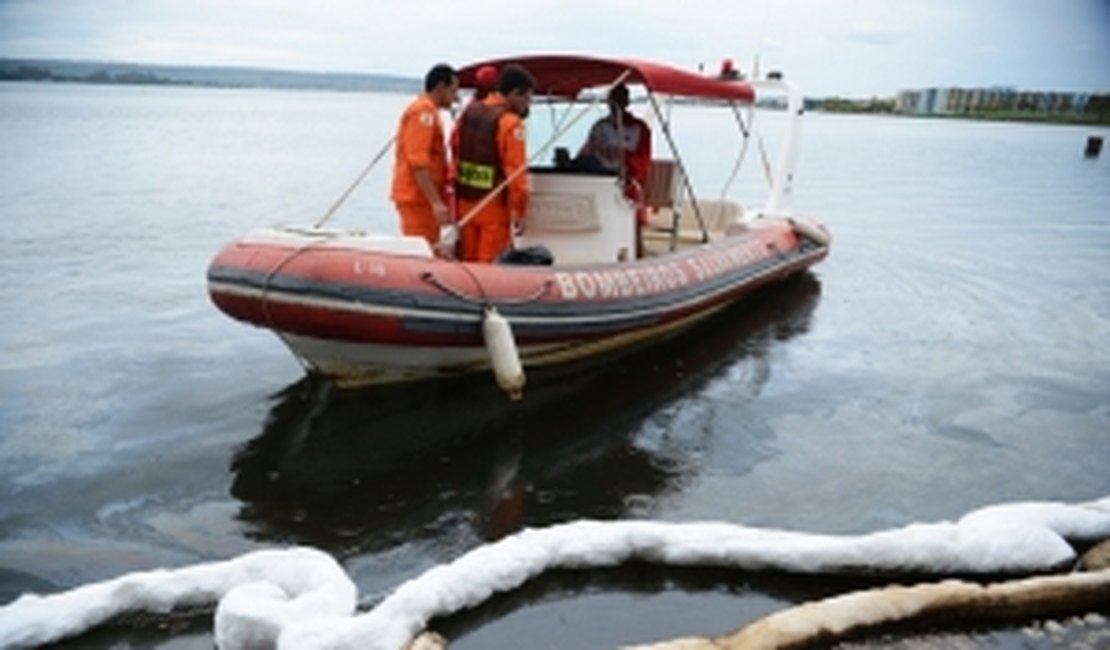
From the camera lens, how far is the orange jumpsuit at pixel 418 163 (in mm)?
5543

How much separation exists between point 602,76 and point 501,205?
4.68 feet

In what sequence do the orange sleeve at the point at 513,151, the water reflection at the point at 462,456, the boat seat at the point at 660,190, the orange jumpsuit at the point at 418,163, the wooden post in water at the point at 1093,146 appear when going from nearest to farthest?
the water reflection at the point at 462,456
the orange sleeve at the point at 513,151
the orange jumpsuit at the point at 418,163
the boat seat at the point at 660,190
the wooden post in water at the point at 1093,146

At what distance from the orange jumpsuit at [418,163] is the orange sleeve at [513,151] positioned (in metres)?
0.47

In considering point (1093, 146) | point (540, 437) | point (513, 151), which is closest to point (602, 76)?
point (513, 151)

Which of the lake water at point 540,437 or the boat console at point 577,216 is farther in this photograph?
the boat console at point 577,216

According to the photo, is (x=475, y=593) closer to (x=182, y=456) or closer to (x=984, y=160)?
(x=182, y=456)

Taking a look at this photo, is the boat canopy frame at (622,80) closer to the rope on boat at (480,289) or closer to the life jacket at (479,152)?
the life jacket at (479,152)

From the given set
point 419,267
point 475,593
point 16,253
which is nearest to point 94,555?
point 475,593

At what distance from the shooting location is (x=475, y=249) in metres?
5.88

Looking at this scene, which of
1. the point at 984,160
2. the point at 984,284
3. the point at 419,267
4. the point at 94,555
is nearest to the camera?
the point at 94,555

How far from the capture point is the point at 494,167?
18.3ft

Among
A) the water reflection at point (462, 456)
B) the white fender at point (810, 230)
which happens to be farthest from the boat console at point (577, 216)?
the white fender at point (810, 230)

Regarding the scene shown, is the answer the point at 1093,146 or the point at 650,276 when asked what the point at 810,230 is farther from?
the point at 1093,146

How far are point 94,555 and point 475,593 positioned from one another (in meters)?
1.66
